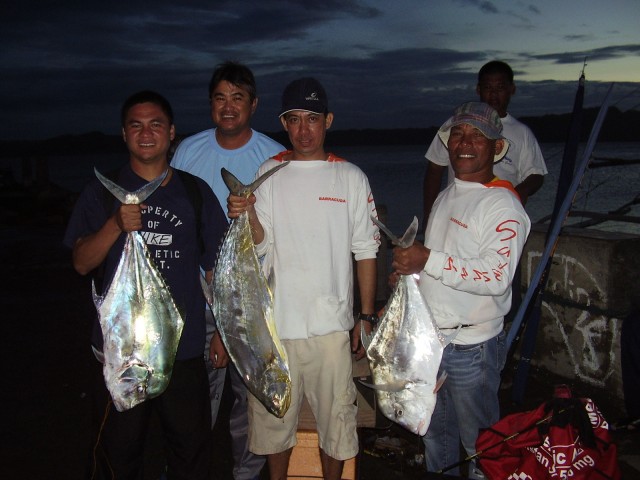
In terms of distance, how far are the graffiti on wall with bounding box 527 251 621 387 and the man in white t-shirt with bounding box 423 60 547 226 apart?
921 millimetres

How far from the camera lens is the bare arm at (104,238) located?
→ 7.59 ft

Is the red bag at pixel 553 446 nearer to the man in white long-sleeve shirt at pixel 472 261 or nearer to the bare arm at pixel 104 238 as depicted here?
the man in white long-sleeve shirt at pixel 472 261

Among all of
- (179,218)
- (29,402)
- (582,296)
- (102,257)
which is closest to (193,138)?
(179,218)

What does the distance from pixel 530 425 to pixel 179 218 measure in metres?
1.96

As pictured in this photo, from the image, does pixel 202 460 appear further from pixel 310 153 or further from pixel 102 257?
pixel 310 153

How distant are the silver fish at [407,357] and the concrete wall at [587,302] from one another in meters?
2.35

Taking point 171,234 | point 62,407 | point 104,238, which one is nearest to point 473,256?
point 171,234

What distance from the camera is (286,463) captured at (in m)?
2.90

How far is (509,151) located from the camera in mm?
3932

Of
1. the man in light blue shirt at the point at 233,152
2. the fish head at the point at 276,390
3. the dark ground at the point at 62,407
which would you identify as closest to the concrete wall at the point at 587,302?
the dark ground at the point at 62,407

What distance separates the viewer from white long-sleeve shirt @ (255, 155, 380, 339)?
2691mm

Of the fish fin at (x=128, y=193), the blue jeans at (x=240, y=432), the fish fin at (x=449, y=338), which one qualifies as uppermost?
the fish fin at (x=128, y=193)

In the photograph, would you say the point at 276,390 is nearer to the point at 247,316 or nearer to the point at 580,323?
the point at 247,316

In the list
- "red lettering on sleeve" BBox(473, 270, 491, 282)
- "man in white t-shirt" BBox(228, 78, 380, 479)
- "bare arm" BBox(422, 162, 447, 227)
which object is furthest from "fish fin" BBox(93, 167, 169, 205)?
"bare arm" BBox(422, 162, 447, 227)
